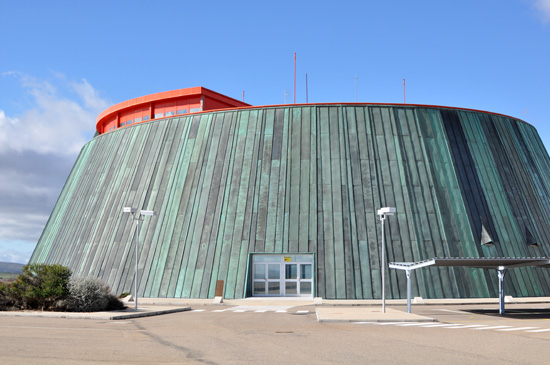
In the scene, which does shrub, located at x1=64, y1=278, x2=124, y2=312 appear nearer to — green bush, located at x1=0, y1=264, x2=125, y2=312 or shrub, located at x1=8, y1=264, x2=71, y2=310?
green bush, located at x1=0, y1=264, x2=125, y2=312

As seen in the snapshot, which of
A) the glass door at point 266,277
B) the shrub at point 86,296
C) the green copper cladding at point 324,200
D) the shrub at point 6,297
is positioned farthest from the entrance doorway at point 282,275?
the shrub at point 6,297

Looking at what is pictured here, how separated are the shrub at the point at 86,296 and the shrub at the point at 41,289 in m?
0.44

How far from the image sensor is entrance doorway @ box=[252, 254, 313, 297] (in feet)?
107

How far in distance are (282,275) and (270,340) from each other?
62.5ft

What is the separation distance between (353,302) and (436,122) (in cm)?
1533

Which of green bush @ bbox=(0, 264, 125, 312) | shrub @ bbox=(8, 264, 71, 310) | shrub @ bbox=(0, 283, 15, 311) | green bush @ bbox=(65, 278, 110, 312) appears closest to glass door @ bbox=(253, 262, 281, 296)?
green bush @ bbox=(0, 264, 125, 312)

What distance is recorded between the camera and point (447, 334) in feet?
50.4

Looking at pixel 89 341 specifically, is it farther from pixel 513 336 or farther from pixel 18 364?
pixel 513 336

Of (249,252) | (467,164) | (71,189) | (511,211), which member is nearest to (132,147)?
(71,189)

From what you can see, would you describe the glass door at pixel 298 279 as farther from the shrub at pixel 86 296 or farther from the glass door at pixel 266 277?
the shrub at pixel 86 296

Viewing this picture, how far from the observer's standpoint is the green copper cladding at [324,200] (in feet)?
105

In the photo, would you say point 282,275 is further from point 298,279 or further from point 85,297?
point 85,297

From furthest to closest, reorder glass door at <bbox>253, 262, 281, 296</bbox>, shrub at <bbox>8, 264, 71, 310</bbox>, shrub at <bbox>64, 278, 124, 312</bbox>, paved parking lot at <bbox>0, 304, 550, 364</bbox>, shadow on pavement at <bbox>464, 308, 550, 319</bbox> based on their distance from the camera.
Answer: glass door at <bbox>253, 262, 281, 296</bbox> < shrub at <bbox>8, 264, 71, 310</bbox> < shrub at <bbox>64, 278, 124, 312</bbox> < shadow on pavement at <bbox>464, 308, 550, 319</bbox> < paved parking lot at <bbox>0, 304, 550, 364</bbox>

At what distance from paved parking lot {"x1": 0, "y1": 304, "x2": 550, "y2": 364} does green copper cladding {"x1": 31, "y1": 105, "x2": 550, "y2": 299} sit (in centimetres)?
1052
